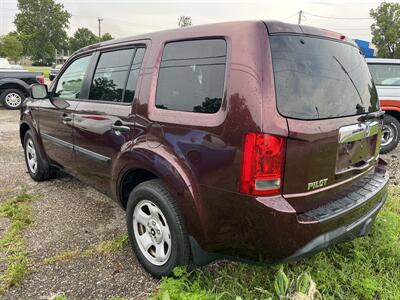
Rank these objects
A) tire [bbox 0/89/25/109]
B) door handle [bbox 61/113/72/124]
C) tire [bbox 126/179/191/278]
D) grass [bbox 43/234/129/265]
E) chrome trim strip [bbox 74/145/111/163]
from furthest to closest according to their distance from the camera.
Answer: tire [bbox 0/89/25/109] → door handle [bbox 61/113/72/124] → chrome trim strip [bbox 74/145/111/163] → grass [bbox 43/234/129/265] → tire [bbox 126/179/191/278]

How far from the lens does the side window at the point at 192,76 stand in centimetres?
217

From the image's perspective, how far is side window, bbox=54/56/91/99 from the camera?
3635 millimetres

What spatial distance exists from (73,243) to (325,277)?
219 cm

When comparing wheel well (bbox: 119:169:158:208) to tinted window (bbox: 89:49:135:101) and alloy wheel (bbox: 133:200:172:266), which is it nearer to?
alloy wheel (bbox: 133:200:172:266)

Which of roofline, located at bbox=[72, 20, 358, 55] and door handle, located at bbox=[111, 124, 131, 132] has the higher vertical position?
roofline, located at bbox=[72, 20, 358, 55]

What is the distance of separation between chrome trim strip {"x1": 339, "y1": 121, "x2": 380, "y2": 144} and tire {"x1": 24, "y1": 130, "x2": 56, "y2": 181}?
3734 mm

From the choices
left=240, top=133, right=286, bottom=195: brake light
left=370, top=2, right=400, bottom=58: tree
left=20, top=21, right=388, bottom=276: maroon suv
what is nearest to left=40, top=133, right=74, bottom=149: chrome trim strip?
left=20, top=21, right=388, bottom=276: maroon suv

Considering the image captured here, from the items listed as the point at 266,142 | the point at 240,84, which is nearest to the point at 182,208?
the point at 266,142

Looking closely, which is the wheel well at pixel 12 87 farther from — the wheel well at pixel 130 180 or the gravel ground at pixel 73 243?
the wheel well at pixel 130 180

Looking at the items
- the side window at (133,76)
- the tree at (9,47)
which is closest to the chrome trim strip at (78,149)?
the side window at (133,76)

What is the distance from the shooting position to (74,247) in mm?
3145

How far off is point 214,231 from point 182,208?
0.27 meters

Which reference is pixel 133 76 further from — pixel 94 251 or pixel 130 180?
pixel 94 251

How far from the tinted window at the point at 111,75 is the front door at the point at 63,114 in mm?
284
